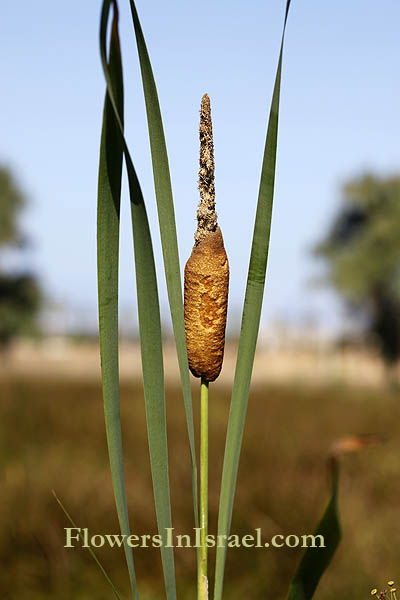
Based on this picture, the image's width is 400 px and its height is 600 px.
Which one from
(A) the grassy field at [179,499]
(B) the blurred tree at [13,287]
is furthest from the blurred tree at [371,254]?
(A) the grassy field at [179,499]

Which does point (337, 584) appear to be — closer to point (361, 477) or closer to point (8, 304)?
point (361, 477)

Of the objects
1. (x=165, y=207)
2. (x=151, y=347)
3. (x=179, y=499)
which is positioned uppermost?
(x=165, y=207)

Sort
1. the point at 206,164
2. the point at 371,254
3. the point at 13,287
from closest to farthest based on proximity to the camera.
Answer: the point at 206,164
the point at 371,254
the point at 13,287

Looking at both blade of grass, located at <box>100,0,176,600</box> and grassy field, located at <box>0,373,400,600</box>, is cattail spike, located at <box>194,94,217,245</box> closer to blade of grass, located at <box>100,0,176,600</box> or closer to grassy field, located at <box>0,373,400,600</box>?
blade of grass, located at <box>100,0,176,600</box>

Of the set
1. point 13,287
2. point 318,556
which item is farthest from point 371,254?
point 318,556

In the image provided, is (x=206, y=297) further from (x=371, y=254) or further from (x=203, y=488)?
(x=371, y=254)

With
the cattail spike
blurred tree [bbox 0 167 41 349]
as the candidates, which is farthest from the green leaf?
blurred tree [bbox 0 167 41 349]
